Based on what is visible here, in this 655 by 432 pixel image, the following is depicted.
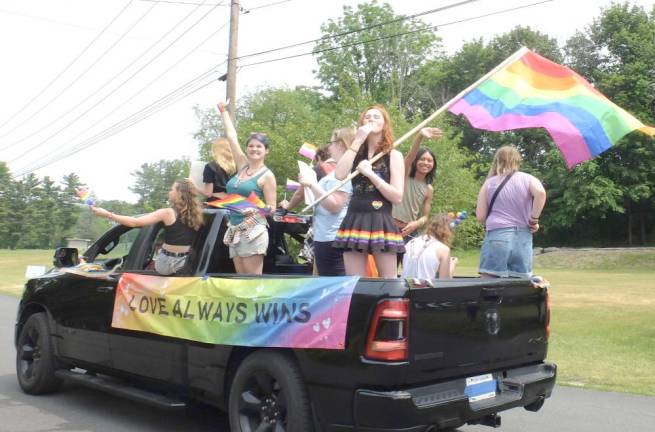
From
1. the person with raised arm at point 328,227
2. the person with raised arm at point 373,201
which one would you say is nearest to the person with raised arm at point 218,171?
the person with raised arm at point 328,227

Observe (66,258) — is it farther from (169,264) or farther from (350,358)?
(350,358)

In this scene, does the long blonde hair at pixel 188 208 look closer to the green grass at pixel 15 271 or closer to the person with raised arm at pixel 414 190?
the person with raised arm at pixel 414 190

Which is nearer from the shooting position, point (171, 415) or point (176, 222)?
point (176, 222)

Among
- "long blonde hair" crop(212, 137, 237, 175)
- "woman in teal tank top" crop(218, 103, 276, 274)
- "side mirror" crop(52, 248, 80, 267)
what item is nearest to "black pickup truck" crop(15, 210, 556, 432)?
"woman in teal tank top" crop(218, 103, 276, 274)

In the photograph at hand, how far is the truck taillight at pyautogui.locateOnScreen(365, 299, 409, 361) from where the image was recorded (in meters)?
3.66

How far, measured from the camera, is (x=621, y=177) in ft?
156

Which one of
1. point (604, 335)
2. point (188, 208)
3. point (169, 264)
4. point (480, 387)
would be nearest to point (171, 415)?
point (169, 264)

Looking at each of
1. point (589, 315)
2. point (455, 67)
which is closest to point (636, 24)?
point (455, 67)

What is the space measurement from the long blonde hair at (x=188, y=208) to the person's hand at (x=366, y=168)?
5.06 ft

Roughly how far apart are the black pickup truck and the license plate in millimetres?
10

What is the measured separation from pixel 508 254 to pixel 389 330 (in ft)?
6.97

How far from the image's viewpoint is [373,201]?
14.8 ft

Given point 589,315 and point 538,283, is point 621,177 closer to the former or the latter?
point 589,315

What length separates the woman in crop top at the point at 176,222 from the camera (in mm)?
5250
